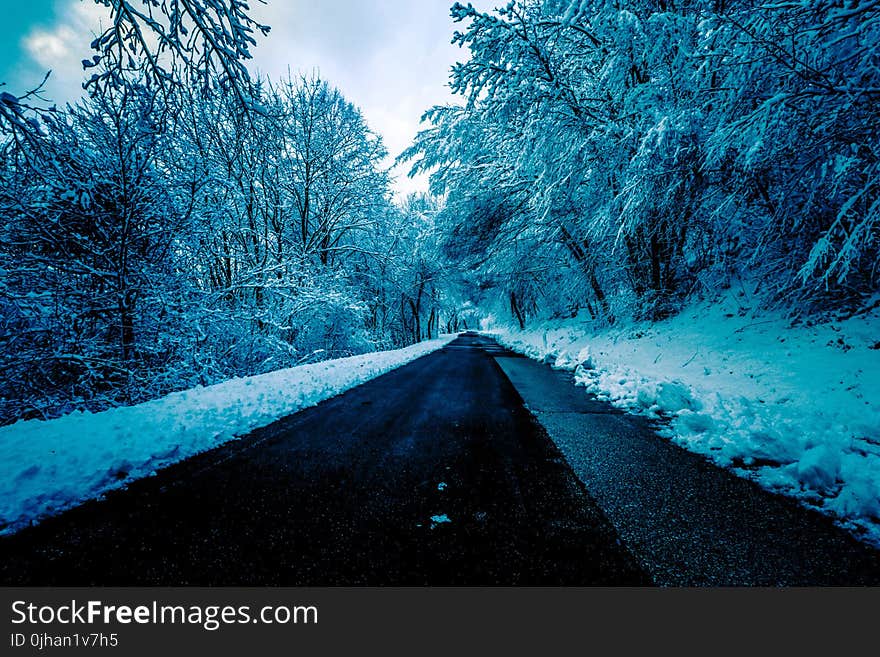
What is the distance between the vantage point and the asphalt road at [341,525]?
1463 millimetres

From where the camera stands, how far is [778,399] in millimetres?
3730

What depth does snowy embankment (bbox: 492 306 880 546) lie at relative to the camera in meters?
Result: 2.21

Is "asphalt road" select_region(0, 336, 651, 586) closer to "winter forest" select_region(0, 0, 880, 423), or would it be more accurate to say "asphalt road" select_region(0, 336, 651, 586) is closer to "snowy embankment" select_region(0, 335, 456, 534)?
"snowy embankment" select_region(0, 335, 456, 534)

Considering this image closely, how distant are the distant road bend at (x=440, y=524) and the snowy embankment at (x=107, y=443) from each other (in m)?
0.21

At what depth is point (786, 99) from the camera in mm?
3520

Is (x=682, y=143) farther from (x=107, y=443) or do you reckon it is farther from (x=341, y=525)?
(x=107, y=443)

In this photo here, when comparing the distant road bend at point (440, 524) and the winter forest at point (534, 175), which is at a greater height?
the winter forest at point (534, 175)

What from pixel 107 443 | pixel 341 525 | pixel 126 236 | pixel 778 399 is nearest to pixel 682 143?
pixel 778 399

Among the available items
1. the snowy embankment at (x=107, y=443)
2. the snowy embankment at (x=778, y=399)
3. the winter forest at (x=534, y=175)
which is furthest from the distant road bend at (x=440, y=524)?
the winter forest at (x=534, y=175)

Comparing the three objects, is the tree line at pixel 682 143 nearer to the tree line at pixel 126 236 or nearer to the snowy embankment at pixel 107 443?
the tree line at pixel 126 236

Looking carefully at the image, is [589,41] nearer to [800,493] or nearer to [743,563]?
[800,493]

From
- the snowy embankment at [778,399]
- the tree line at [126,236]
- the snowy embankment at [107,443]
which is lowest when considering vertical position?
the snowy embankment at [778,399]

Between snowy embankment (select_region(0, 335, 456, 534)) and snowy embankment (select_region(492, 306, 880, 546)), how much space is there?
4.66 meters
